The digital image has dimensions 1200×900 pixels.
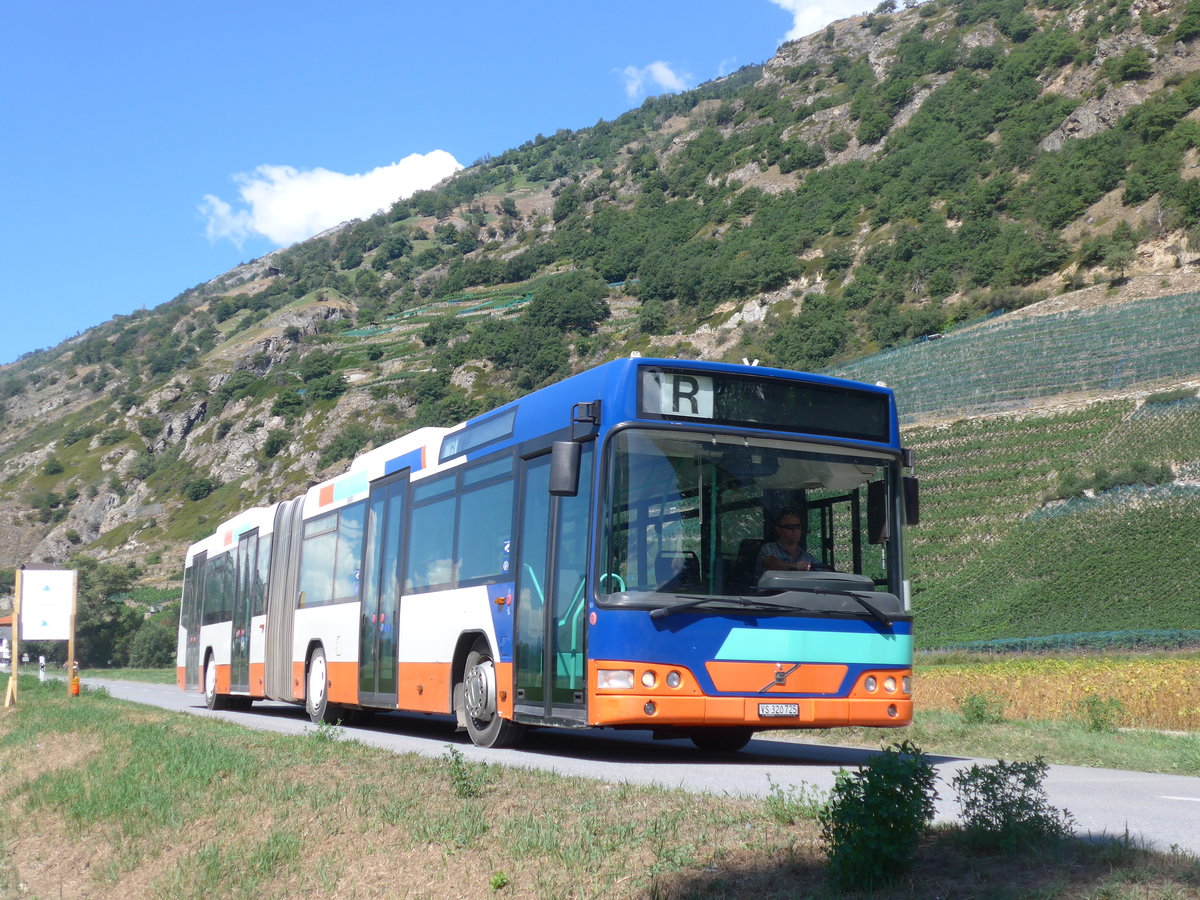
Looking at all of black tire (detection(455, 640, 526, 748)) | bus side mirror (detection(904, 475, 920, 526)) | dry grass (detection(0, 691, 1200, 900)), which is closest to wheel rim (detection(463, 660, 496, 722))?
black tire (detection(455, 640, 526, 748))

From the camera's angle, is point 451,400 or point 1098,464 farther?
point 451,400

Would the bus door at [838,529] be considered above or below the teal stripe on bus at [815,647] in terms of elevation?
above

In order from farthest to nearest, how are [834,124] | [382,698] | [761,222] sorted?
[834,124] → [761,222] → [382,698]

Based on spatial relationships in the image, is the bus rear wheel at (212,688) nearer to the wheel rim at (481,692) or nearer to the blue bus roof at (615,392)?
the wheel rim at (481,692)

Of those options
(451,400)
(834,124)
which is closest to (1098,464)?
(451,400)

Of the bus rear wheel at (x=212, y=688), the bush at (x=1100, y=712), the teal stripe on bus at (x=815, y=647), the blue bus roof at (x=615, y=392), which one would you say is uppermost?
the blue bus roof at (x=615, y=392)

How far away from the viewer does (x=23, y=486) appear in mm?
155875

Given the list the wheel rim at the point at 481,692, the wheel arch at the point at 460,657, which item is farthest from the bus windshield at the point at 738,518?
the wheel arch at the point at 460,657

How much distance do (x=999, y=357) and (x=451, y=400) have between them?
6312 centimetres

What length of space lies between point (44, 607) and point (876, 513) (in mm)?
16186

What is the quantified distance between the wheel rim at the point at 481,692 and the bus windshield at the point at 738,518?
242cm

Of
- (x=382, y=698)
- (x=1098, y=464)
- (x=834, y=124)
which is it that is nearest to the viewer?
(x=382, y=698)

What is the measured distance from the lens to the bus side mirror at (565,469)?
9.27 metres

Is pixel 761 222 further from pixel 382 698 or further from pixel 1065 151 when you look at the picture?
pixel 382 698
